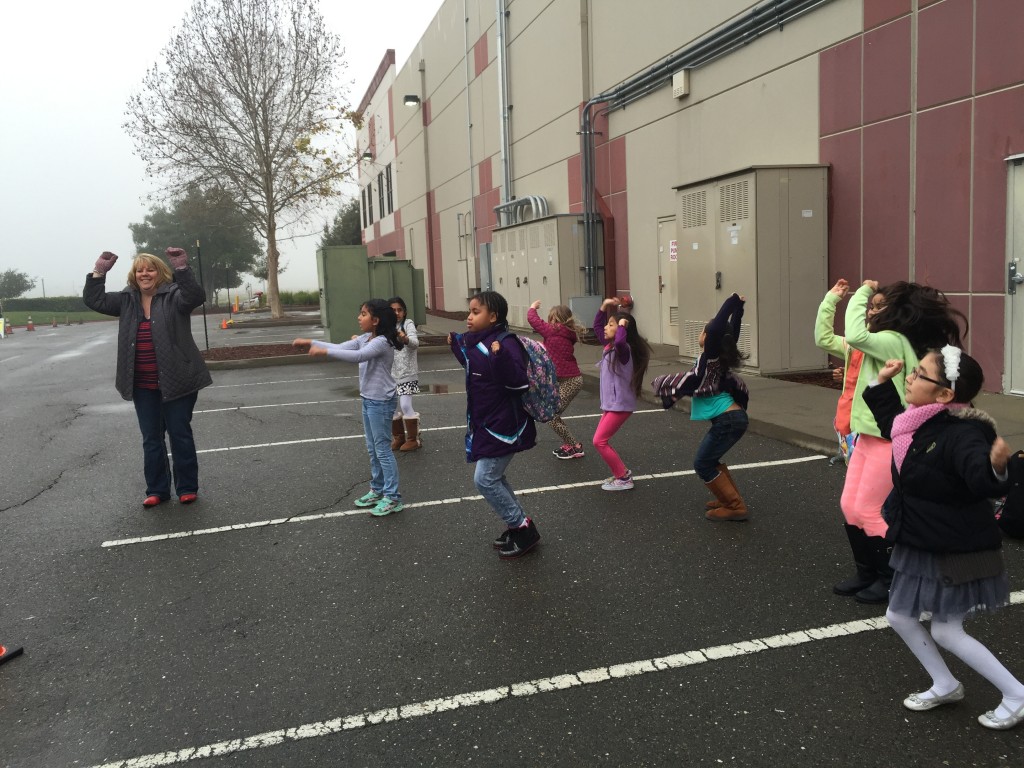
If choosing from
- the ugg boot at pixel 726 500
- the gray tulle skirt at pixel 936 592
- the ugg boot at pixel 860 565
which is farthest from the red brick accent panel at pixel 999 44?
the gray tulle skirt at pixel 936 592

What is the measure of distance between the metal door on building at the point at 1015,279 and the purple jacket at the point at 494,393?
19.8 ft

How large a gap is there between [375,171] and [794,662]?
47724 millimetres

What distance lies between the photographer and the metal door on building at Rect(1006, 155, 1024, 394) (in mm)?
8086

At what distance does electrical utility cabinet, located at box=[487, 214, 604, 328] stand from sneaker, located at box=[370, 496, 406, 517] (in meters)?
11.6

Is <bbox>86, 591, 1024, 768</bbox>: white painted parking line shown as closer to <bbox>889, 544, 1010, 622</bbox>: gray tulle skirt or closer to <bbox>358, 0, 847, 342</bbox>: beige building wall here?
<bbox>889, 544, 1010, 622</bbox>: gray tulle skirt

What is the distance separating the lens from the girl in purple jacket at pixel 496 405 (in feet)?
15.5

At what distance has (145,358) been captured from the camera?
6.14 m

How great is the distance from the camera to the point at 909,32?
923 cm

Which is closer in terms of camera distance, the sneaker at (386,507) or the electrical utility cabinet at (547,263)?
the sneaker at (386,507)

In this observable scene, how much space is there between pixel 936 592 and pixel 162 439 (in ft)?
17.7

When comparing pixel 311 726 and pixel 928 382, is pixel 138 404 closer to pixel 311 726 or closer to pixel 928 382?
pixel 311 726

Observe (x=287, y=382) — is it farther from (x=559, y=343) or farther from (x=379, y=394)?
(x=379, y=394)

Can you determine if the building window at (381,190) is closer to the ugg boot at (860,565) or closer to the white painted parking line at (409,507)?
the white painted parking line at (409,507)

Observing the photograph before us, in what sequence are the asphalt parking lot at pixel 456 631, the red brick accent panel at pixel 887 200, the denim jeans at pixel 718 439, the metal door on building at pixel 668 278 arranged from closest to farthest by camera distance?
the asphalt parking lot at pixel 456 631 < the denim jeans at pixel 718 439 < the red brick accent panel at pixel 887 200 < the metal door on building at pixel 668 278
